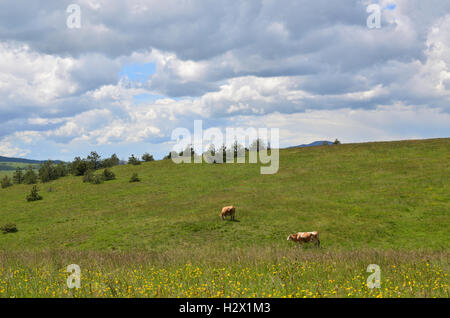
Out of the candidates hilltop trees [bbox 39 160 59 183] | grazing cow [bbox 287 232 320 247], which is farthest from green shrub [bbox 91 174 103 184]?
grazing cow [bbox 287 232 320 247]

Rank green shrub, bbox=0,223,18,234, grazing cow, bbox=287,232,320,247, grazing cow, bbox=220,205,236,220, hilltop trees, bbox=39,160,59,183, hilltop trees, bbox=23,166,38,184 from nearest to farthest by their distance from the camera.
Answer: grazing cow, bbox=287,232,320,247, grazing cow, bbox=220,205,236,220, green shrub, bbox=0,223,18,234, hilltop trees, bbox=23,166,38,184, hilltop trees, bbox=39,160,59,183

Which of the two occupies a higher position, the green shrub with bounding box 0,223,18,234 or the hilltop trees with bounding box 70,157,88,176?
the hilltop trees with bounding box 70,157,88,176

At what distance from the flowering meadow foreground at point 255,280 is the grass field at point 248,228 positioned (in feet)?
0.19

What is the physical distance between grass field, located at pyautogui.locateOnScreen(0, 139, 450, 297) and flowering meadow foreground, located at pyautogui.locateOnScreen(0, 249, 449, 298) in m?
0.06

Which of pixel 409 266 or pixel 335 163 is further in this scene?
→ pixel 335 163

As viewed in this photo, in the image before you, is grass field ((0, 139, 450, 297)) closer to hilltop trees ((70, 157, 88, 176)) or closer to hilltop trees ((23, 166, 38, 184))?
hilltop trees ((70, 157, 88, 176))

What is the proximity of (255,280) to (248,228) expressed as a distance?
18881mm

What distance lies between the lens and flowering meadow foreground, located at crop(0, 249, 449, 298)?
24.8 feet

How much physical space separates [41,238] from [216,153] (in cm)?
4850

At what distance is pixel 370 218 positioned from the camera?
2870 centimetres

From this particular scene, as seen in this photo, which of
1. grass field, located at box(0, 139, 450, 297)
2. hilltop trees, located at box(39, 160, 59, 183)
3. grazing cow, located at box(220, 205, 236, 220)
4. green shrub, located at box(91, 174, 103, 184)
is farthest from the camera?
hilltop trees, located at box(39, 160, 59, 183)

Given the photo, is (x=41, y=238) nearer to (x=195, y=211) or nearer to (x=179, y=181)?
(x=195, y=211)

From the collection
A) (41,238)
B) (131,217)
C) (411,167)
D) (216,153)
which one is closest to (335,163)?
(411,167)

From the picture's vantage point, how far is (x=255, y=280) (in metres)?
9.05
